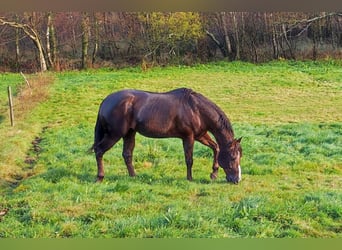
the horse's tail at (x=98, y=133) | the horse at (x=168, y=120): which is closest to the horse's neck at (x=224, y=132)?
the horse at (x=168, y=120)

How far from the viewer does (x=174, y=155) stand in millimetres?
3404

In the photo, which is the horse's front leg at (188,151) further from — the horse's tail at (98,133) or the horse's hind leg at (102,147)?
the horse's tail at (98,133)

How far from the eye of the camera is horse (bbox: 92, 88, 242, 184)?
2.82 metres

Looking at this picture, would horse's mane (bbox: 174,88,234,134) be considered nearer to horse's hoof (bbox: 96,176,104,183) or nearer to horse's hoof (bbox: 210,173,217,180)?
horse's hoof (bbox: 210,173,217,180)

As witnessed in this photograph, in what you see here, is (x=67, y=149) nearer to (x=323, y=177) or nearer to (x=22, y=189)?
(x=22, y=189)

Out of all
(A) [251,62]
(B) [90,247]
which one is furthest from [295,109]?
(B) [90,247]

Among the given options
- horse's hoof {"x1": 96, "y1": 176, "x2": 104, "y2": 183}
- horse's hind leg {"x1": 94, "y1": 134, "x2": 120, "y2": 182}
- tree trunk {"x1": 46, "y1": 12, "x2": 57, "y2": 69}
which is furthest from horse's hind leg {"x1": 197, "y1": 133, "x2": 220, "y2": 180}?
tree trunk {"x1": 46, "y1": 12, "x2": 57, "y2": 69}

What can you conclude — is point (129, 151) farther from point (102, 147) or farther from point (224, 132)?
point (224, 132)

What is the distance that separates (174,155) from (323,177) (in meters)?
1.11

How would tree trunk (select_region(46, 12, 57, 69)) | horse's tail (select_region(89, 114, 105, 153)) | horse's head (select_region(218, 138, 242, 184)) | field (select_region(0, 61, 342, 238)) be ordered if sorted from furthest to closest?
tree trunk (select_region(46, 12, 57, 69)) < horse's tail (select_region(89, 114, 105, 153)) < horse's head (select_region(218, 138, 242, 184)) < field (select_region(0, 61, 342, 238))

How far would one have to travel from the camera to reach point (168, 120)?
2822mm

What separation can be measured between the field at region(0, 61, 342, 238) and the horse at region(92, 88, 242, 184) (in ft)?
0.64

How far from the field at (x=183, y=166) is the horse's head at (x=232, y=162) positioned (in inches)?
2.6

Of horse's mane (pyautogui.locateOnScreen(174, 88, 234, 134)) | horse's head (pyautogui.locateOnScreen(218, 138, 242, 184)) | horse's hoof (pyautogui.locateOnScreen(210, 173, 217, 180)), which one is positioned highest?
horse's mane (pyautogui.locateOnScreen(174, 88, 234, 134))
